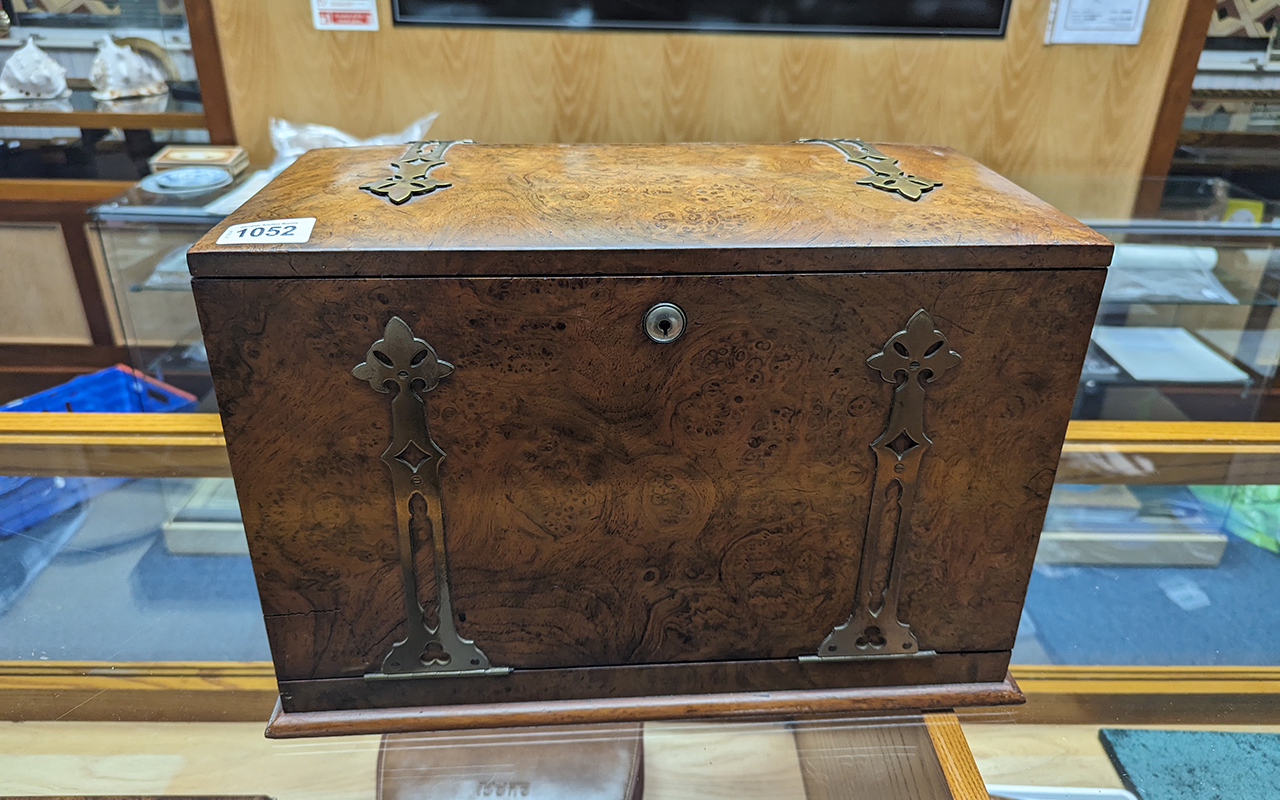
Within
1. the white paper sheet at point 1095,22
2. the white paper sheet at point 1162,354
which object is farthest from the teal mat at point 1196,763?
the white paper sheet at point 1095,22

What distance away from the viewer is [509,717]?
88 centimetres

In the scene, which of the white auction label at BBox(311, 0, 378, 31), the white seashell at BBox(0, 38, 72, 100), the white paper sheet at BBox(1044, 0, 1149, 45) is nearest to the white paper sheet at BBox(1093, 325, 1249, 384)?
the white paper sheet at BBox(1044, 0, 1149, 45)

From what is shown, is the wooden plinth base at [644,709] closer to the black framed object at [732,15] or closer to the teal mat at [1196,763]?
the teal mat at [1196,763]

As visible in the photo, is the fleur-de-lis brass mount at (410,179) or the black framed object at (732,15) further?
the black framed object at (732,15)

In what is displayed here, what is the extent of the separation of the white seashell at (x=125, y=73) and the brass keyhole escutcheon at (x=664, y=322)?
55.4 inches

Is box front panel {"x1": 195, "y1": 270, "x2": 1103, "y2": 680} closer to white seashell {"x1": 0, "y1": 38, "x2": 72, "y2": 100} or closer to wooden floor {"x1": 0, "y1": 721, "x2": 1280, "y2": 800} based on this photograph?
wooden floor {"x1": 0, "y1": 721, "x2": 1280, "y2": 800}

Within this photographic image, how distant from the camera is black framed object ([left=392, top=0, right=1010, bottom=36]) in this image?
145 centimetres

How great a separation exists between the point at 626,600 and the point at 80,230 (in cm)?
166

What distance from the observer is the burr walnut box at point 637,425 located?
2.36 feet

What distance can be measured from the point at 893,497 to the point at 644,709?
0.36m

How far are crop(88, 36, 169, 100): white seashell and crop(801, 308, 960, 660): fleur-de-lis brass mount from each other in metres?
1.58

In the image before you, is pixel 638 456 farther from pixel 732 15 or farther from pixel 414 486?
pixel 732 15

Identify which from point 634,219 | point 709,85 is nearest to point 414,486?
point 634,219

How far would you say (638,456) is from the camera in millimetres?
791
